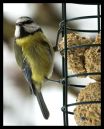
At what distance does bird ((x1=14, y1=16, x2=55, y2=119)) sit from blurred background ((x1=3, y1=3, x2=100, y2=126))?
10.1 inches

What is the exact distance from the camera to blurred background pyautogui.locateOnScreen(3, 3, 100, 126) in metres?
4.52

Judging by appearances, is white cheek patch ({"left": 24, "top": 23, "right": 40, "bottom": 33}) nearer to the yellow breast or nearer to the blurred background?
the yellow breast

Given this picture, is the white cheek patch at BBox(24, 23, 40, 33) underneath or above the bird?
above

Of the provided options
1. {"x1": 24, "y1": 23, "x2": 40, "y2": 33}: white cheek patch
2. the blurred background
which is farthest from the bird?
the blurred background

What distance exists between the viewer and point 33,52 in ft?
12.9

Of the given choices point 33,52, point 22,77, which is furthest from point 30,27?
point 22,77

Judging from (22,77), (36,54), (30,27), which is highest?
(30,27)

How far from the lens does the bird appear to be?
388 centimetres

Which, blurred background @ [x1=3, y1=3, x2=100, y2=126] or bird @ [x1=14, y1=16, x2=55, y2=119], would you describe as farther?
blurred background @ [x1=3, y1=3, x2=100, y2=126]

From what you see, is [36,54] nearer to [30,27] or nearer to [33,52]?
[33,52]

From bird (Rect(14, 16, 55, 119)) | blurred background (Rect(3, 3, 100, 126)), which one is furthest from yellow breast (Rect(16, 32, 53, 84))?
blurred background (Rect(3, 3, 100, 126))

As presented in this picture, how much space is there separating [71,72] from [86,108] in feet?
1.10

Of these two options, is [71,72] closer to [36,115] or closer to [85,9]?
[85,9]

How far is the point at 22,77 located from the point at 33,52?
842 mm
